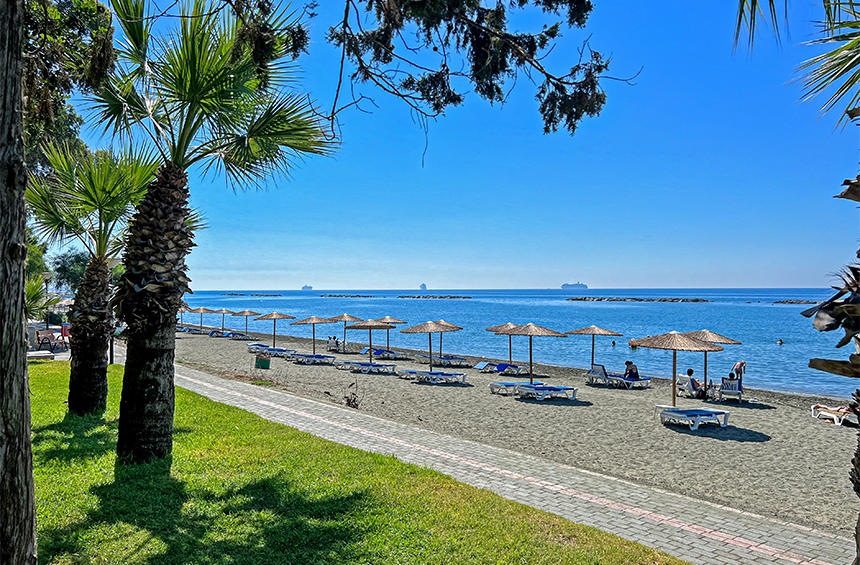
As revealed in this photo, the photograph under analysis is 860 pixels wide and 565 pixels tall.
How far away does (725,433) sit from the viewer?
12320 mm

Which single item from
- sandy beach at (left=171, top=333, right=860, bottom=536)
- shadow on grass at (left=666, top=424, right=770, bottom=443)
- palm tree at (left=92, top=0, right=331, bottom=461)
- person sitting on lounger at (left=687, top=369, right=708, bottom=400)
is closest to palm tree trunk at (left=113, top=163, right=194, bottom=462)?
palm tree at (left=92, top=0, right=331, bottom=461)

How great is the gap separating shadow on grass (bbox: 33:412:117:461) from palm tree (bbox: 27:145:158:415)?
0.53 metres

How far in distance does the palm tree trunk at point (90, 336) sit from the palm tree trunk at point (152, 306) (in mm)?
3345

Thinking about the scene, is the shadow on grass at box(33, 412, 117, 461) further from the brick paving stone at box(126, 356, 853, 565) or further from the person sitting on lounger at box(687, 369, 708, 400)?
the person sitting on lounger at box(687, 369, 708, 400)

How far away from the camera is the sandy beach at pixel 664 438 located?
7.96 m

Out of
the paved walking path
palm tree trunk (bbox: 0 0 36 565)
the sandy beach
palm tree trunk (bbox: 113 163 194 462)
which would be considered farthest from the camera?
the sandy beach

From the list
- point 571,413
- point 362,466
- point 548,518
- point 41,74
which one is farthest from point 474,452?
point 41,74

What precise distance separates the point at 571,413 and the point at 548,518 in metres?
9.47

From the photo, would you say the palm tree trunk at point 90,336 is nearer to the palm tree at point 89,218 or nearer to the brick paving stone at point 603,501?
the palm tree at point 89,218

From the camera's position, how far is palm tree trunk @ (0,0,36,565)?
2.74 m

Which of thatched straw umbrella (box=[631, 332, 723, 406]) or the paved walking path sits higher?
thatched straw umbrella (box=[631, 332, 723, 406])

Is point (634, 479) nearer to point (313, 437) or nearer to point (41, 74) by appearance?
point (313, 437)

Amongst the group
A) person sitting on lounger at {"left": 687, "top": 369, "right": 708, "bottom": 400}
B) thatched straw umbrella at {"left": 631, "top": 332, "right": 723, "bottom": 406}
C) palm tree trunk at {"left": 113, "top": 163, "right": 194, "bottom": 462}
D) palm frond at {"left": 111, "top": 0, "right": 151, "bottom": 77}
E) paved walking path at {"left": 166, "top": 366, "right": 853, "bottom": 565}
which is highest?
palm frond at {"left": 111, "top": 0, "right": 151, "bottom": 77}

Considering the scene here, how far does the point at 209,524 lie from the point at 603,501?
4.76m
